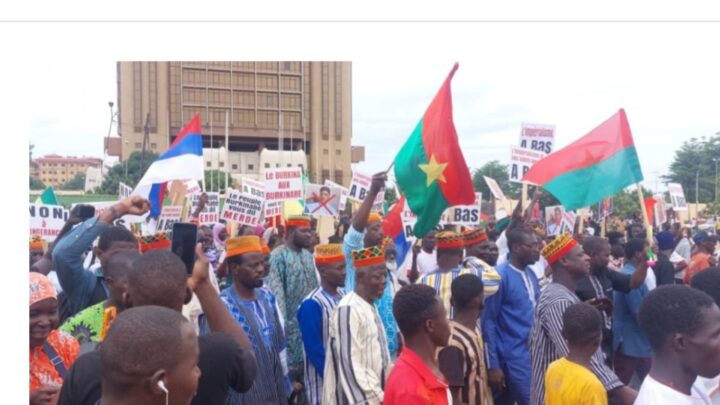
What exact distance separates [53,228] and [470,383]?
19.8ft

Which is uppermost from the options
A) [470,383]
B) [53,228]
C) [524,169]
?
[524,169]

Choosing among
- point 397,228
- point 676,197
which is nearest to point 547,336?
point 397,228

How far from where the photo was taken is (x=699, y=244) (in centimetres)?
1056

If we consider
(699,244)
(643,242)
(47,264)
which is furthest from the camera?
(699,244)

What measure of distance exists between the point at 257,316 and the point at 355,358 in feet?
2.48

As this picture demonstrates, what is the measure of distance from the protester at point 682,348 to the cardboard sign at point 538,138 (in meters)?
6.75

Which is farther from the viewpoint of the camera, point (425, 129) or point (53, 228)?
point (53, 228)

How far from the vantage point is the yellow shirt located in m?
3.83

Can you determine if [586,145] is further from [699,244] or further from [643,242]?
[699,244]

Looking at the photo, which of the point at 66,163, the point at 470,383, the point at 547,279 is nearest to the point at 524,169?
the point at 547,279

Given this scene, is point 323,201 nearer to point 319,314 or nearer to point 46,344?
point 319,314

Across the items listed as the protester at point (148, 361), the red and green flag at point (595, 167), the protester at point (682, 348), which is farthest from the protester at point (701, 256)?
the protester at point (148, 361)

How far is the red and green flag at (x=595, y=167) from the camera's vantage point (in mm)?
7156

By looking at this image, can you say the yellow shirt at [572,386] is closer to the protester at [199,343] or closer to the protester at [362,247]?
the protester at [362,247]
